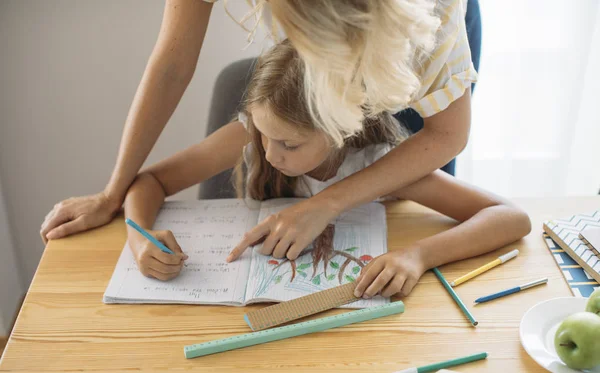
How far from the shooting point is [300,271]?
100cm

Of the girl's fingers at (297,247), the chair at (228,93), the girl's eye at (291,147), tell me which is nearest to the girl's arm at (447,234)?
the girl's fingers at (297,247)

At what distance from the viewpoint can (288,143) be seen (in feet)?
3.39

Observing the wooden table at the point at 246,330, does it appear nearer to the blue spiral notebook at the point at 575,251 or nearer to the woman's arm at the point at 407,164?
the blue spiral notebook at the point at 575,251

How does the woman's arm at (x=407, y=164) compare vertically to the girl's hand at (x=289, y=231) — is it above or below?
above

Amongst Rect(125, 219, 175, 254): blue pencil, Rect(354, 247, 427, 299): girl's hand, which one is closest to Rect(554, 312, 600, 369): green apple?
Rect(354, 247, 427, 299): girl's hand

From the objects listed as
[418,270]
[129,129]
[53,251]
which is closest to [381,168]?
[418,270]

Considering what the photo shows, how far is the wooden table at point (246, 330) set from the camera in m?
0.83

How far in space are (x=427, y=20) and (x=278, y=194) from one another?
0.51m

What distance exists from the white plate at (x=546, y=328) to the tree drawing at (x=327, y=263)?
260mm

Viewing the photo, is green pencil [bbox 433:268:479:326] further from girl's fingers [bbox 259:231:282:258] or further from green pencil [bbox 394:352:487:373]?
girl's fingers [bbox 259:231:282:258]

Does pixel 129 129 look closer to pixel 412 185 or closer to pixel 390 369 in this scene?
pixel 412 185

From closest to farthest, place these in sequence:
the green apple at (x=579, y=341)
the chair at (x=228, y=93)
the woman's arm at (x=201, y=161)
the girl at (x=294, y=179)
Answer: the green apple at (x=579, y=341) → the girl at (x=294, y=179) → the woman's arm at (x=201, y=161) → the chair at (x=228, y=93)

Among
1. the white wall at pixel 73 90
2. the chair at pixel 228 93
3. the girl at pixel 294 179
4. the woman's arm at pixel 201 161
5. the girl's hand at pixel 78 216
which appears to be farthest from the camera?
the white wall at pixel 73 90

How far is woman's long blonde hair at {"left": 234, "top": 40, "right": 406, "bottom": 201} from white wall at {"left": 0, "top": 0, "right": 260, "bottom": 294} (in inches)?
26.9
